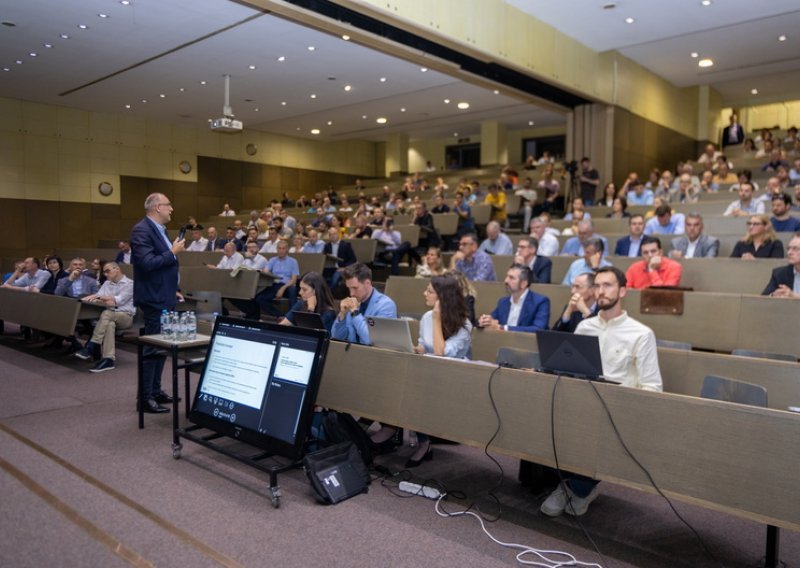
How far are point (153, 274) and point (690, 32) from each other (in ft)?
32.8

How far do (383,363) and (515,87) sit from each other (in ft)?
29.8

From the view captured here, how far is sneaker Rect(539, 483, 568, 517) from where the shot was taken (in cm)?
267

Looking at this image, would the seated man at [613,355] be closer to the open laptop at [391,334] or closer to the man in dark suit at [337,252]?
the open laptop at [391,334]

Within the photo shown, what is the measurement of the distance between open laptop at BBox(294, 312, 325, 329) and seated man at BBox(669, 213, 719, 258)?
3818 mm

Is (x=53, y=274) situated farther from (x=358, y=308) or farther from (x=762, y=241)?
(x=762, y=241)

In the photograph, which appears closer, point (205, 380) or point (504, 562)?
point (504, 562)

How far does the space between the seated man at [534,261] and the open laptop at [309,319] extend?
2.61 m

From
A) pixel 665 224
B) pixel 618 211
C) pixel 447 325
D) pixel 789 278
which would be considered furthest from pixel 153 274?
pixel 618 211

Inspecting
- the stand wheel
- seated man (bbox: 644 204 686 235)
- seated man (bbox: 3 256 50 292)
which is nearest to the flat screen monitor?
the stand wheel

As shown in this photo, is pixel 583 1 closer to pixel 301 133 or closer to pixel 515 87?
pixel 515 87

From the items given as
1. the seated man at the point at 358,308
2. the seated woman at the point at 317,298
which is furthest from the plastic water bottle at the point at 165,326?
the seated man at the point at 358,308

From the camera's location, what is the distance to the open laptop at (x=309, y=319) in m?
3.56

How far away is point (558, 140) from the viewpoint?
18.3 m

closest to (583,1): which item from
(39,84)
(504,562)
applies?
(504,562)
